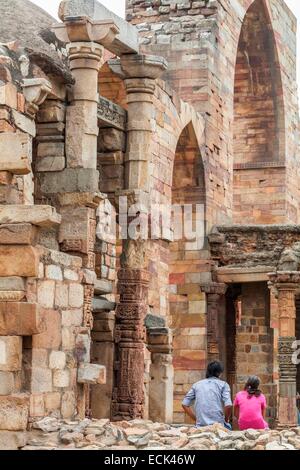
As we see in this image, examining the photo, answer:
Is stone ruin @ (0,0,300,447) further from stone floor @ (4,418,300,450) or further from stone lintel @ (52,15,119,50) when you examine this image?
stone floor @ (4,418,300,450)

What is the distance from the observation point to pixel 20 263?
9.09 m

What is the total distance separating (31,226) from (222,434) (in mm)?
2090

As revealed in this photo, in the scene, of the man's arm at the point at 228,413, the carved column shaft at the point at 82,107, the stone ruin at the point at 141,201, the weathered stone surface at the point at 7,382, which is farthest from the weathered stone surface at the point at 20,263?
the carved column shaft at the point at 82,107

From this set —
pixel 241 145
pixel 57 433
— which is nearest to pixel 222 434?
pixel 57 433

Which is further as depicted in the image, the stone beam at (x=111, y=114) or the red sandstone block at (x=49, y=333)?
the stone beam at (x=111, y=114)

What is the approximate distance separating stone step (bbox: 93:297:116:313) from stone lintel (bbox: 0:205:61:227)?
4.99 meters

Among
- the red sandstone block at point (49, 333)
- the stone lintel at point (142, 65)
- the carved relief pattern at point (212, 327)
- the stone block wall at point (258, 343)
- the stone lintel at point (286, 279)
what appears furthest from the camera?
the stone block wall at point (258, 343)

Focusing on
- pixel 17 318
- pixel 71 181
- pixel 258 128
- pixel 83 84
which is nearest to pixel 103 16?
pixel 83 84

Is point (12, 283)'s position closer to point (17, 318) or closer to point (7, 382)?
point (17, 318)

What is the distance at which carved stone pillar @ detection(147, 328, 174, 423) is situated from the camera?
50.0ft

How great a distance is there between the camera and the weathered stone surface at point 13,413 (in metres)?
8.88

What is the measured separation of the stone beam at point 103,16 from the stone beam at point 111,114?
0.67 meters

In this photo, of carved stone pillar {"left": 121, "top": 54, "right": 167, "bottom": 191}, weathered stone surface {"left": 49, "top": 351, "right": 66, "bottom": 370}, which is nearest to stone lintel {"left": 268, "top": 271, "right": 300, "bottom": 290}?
carved stone pillar {"left": 121, "top": 54, "right": 167, "bottom": 191}

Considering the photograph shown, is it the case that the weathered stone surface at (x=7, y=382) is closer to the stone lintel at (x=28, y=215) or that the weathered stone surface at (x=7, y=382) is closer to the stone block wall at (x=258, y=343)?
the stone lintel at (x=28, y=215)
